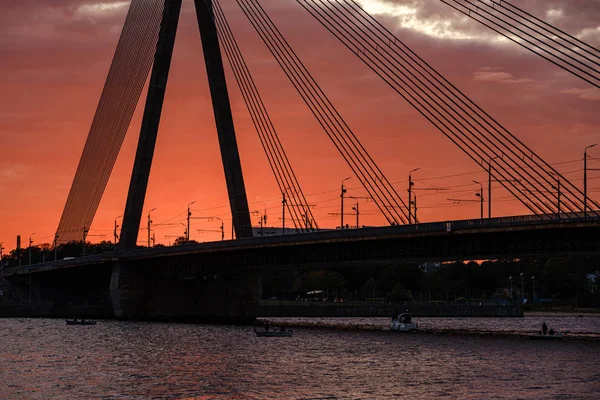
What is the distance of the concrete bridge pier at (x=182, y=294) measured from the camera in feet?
425

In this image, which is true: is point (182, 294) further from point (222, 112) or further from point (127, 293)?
point (222, 112)

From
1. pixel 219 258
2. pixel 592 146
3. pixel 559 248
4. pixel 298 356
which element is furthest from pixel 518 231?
pixel 219 258

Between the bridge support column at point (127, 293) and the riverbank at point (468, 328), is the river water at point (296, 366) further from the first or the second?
the bridge support column at point (127, 293)

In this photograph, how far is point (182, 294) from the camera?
138 metres

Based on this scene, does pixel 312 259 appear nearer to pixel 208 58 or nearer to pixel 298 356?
pixel 208 58

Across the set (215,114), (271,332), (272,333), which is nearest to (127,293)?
(215,114)

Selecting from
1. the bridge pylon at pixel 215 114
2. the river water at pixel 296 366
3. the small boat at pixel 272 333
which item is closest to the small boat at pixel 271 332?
the small boat at pixel 272 333

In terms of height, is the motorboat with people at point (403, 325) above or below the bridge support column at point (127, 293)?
below

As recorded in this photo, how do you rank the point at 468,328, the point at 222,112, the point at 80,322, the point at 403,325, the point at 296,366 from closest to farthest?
the point at 296,366 < the point at 222,112 < the point at 403,325 < the point at 468,328 < the point at 80,322

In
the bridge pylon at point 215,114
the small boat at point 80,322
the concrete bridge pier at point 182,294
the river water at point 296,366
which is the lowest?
the river water at point 296,366

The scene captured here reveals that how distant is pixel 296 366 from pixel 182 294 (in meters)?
71.3

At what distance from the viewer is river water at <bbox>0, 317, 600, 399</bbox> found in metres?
53.9

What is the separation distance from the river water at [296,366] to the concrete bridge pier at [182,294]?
2538 cm

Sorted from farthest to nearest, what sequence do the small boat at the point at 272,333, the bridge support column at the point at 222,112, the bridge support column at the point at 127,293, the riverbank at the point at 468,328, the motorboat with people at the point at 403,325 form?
1. the bridge support column at the point at 127,293
2. the motorboat with people at the point at 403,325
3. the bridge support column at the point at 222,112
4. the riverbank at the point at 468,328
5. the small boat at the point at 272,333
